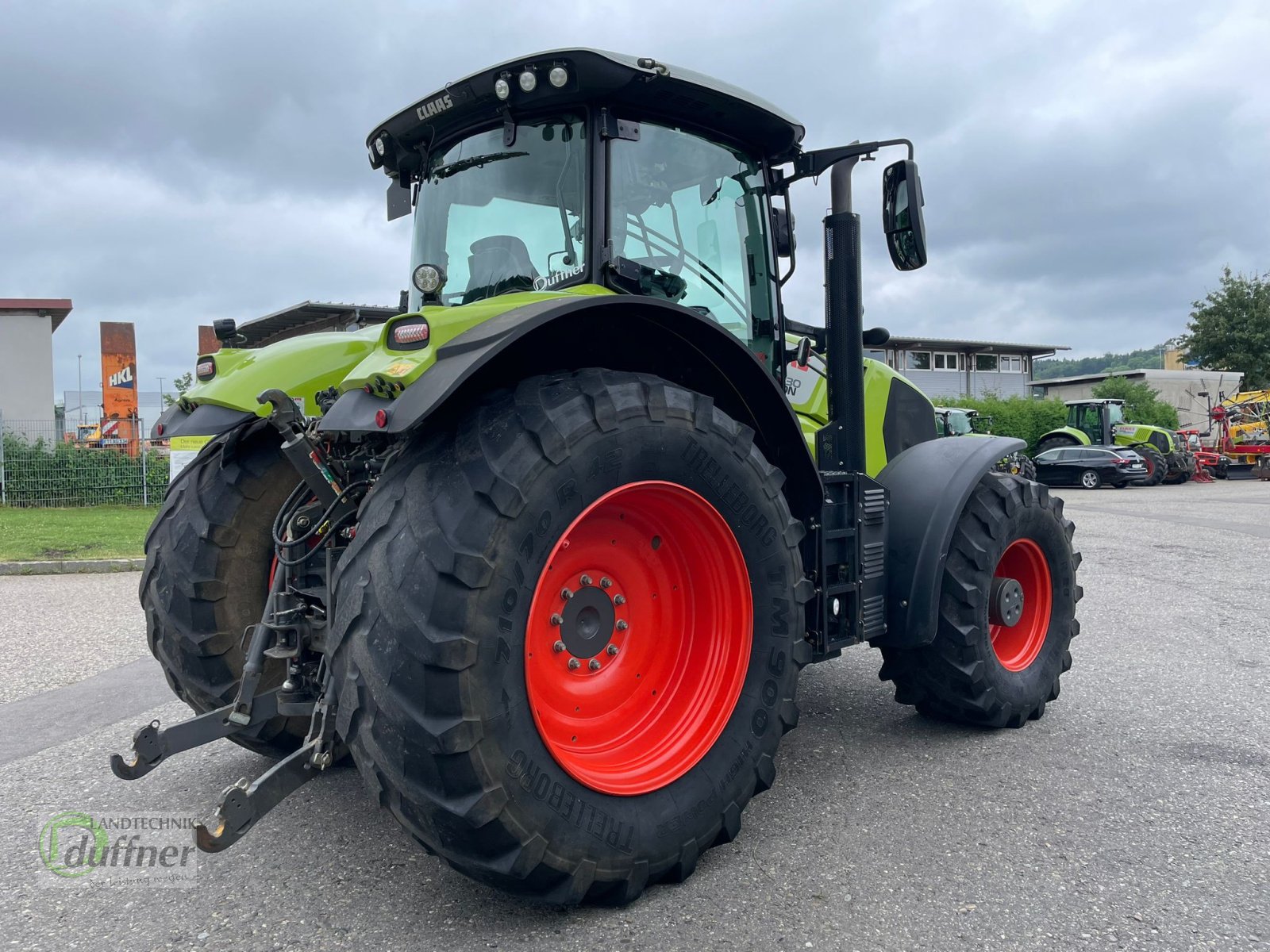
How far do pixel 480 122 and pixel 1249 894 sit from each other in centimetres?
345

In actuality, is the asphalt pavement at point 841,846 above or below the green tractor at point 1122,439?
below

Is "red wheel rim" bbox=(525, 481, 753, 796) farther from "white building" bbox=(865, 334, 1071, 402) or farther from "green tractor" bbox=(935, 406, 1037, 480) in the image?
"white building" bbox=(865, 334, 1071, 402)

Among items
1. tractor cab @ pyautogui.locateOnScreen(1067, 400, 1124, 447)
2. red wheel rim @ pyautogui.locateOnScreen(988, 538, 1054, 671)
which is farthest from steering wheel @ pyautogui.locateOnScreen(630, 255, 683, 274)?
tractor cab @ pyautogui.locateOnScreen(1067, 400, 1124, 447)

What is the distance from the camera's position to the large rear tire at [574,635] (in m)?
2.15

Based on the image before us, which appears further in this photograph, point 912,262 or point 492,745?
point 912,262

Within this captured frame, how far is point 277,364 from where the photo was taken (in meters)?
3.16

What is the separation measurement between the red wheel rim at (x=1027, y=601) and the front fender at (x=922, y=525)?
628mm

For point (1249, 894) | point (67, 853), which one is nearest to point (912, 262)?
point (1249, 894)

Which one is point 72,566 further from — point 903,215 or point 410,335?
point 903,215

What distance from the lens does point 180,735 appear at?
2.70m

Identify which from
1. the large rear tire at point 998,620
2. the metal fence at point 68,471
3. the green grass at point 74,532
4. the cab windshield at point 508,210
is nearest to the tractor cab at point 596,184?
the cab windshield at point 508,210

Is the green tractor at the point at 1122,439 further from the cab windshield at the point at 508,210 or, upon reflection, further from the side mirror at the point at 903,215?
the cab windshield at the point at 508,210

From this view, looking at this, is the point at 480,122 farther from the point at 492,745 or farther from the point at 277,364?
the point at 492,745

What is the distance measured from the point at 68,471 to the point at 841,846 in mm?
17329
